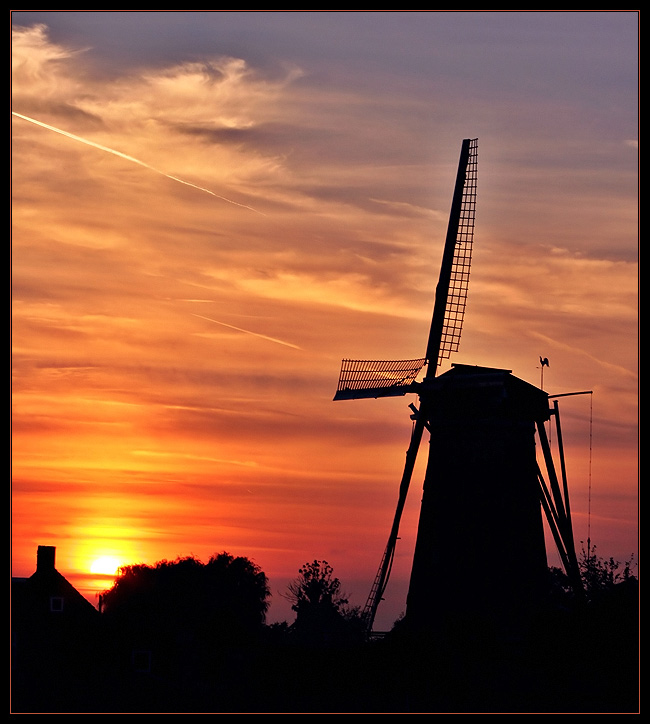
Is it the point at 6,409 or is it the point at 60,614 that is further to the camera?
the point at 60,614

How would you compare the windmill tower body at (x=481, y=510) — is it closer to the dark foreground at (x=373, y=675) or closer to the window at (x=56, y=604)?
the dark foreground at (x=373, y=675)

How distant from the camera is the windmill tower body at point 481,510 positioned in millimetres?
48125

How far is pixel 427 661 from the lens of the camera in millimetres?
48500

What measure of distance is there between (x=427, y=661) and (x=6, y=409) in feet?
75.3

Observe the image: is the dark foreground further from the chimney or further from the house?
the chimney

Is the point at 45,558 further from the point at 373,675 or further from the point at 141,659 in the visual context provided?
the point at 373,675

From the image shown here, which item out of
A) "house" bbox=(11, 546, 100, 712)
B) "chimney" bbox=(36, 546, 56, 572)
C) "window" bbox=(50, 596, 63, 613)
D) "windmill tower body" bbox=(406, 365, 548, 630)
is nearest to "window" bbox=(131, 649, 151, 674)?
"house" bbox=(11, 546, 100, 712)

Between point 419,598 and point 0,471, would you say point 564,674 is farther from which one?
point 0,471

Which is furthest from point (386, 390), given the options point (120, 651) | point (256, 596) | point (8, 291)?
point (256, 596)

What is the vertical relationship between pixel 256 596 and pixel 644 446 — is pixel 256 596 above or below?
below

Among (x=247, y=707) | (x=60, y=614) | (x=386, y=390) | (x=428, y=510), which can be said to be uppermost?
(x=386, y=390)

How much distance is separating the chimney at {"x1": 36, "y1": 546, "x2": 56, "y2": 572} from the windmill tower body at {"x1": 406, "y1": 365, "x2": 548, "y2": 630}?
1505cm

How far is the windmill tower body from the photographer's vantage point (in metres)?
48.1

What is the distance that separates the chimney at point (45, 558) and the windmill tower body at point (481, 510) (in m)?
15.0
